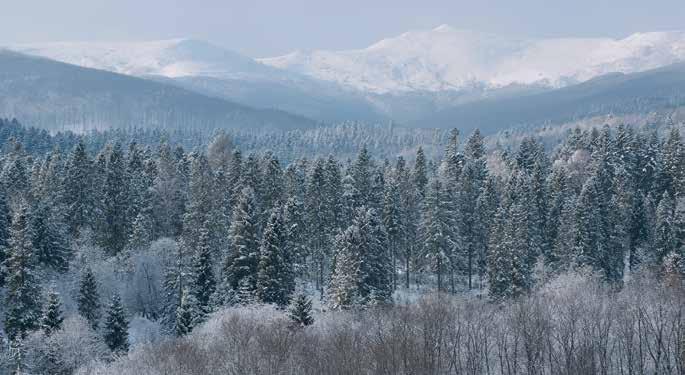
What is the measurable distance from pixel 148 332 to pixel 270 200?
2080cm

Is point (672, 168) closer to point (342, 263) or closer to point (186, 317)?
point (342, 263)

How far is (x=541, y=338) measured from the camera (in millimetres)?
34750

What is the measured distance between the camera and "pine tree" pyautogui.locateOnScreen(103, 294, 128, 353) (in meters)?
53.9

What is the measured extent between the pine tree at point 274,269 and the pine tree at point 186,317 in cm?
562

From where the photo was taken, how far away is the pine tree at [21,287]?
175 ft

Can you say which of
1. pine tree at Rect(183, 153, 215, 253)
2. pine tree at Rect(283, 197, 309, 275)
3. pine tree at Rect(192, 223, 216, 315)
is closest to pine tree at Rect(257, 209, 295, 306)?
pine tree at Rect(283, 197, 309, 275)

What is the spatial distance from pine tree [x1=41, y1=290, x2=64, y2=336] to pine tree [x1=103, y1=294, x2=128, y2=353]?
394cm

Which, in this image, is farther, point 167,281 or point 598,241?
point 598,241

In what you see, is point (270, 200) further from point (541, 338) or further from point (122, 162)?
point (541, 338)

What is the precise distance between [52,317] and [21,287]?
5.12m

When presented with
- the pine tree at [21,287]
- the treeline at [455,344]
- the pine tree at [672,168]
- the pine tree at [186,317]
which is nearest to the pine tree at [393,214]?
the pine tree at [186,317]

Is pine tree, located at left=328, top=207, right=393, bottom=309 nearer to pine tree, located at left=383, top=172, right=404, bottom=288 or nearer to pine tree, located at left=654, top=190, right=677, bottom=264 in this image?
pine tree, located at left=383, top=172, right=404, bottom=288

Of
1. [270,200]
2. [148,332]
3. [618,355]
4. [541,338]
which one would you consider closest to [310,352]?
[541,338]

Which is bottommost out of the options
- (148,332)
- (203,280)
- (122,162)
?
(148,332)
